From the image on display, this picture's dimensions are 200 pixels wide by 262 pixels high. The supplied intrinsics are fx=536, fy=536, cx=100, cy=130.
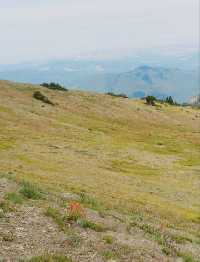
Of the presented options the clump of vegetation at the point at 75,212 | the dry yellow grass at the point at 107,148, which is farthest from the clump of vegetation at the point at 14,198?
the dry yellow grass at the point at 107,148

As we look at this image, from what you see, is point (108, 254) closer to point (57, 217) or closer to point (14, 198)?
point (57, 217)

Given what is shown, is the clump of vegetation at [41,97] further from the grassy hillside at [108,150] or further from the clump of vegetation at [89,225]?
the clump of vegetation at [89,225]

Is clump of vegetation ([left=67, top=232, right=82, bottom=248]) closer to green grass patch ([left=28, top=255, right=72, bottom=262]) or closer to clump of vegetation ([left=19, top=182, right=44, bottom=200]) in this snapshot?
green grass patch ([left=28, top=255, right=72, bottom=262])

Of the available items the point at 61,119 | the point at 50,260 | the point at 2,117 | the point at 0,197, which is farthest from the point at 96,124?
the point at 50,260

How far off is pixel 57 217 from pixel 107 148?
61.9 meters

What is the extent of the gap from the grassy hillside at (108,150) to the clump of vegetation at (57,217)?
7218 mm

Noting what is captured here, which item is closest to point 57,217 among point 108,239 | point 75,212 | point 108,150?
point 75,212

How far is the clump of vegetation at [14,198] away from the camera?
2872cm

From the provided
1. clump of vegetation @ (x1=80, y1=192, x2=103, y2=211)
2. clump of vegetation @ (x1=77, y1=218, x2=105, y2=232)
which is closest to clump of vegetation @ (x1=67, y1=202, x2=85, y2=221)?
clump of vegetation @ (x1=77, y1=218, x2=105, y2=232)

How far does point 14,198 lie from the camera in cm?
2906

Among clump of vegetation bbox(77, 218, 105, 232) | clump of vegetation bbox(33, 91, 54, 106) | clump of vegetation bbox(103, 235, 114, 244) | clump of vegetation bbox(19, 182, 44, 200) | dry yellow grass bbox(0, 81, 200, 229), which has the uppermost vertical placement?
clump of vegetation bbox(33, 91, 54, 106)

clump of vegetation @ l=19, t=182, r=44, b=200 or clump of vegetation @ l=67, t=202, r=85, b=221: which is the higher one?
clump of vegetation @ l=19, t=182, r=44, b=200

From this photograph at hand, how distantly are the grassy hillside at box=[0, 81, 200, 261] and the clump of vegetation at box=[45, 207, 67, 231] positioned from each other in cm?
722

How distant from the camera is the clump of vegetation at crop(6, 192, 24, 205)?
28.7 meters
